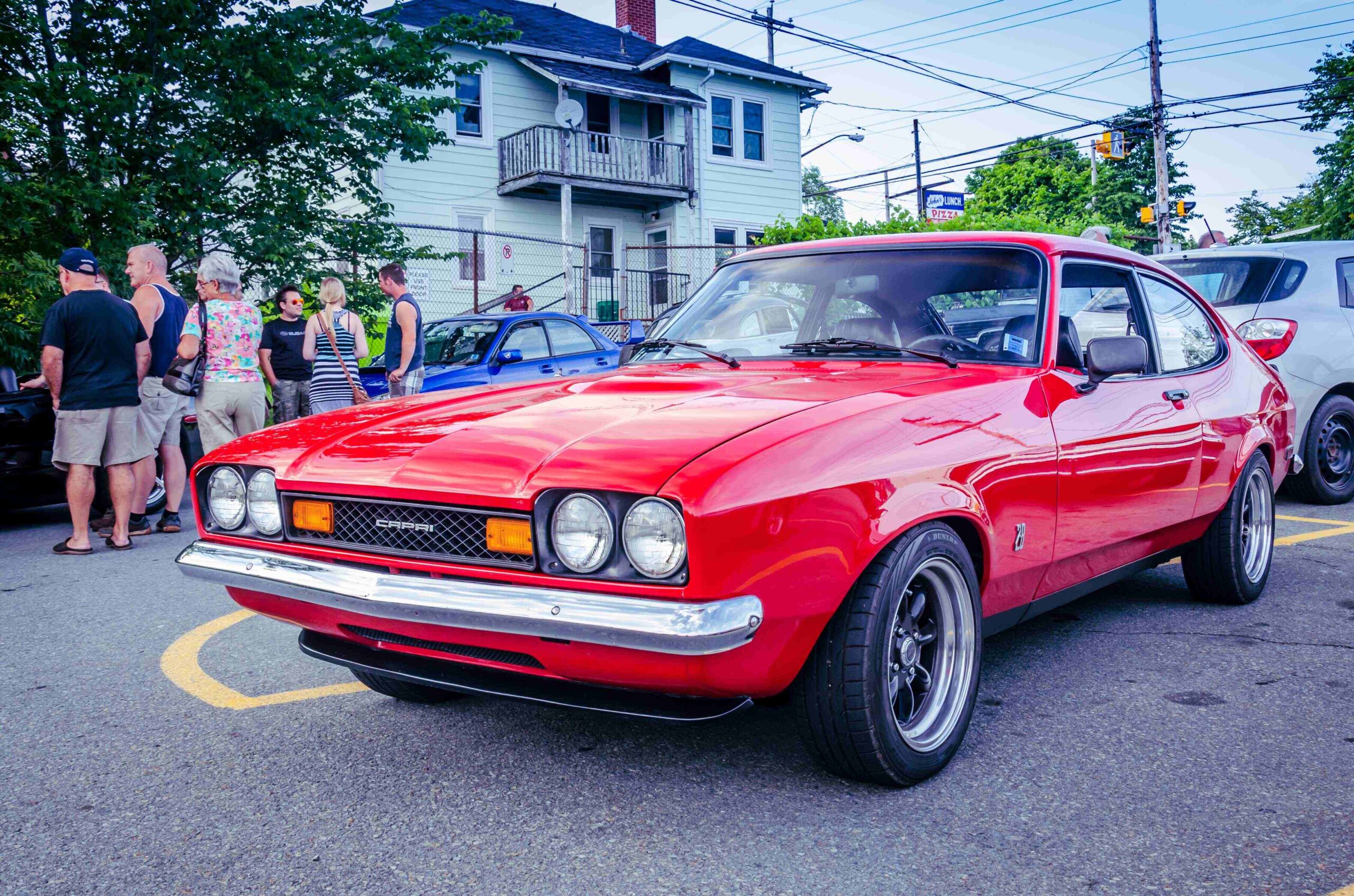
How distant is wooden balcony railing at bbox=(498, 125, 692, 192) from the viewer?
22656mm

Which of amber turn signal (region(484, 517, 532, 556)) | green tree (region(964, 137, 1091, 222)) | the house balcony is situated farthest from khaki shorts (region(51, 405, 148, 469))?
green tree (region(964, 137, 1091, 222))

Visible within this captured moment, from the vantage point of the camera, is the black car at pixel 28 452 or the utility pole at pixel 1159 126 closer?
the black car at pixel 28 452

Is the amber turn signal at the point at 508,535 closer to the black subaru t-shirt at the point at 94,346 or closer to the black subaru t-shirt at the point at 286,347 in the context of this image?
the black subaru t-shirt at the point at 94,346

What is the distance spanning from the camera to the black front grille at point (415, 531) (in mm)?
2492

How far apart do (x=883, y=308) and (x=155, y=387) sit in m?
5.27

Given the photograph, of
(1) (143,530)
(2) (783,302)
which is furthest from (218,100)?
(2) (783,302)

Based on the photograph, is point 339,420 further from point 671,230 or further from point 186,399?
point 671,230

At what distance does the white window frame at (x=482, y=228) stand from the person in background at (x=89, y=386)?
49.8ft

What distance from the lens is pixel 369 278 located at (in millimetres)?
12289

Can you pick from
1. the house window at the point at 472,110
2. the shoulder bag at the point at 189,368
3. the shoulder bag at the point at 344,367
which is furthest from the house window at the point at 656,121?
the shoulder bag at the point at 189,368

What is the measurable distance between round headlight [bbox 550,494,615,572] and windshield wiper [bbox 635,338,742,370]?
1.35 m

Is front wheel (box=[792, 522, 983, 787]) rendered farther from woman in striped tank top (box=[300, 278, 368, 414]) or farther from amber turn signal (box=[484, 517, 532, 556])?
woman in striped tank top (box=[300, 278, 368, 414])

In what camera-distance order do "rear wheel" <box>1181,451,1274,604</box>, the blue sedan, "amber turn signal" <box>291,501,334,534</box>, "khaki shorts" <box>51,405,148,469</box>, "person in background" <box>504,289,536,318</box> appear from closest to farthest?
"amber turn signal" <box>291,501,334,534</box>
"rear wheel" <box>1181,451,1274,604</box>
"khaki shorts" <box>51,405,148,469</box>
the blue sedan
"person in background" <box>504,289,536,318</box>

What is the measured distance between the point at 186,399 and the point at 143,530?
94cm
